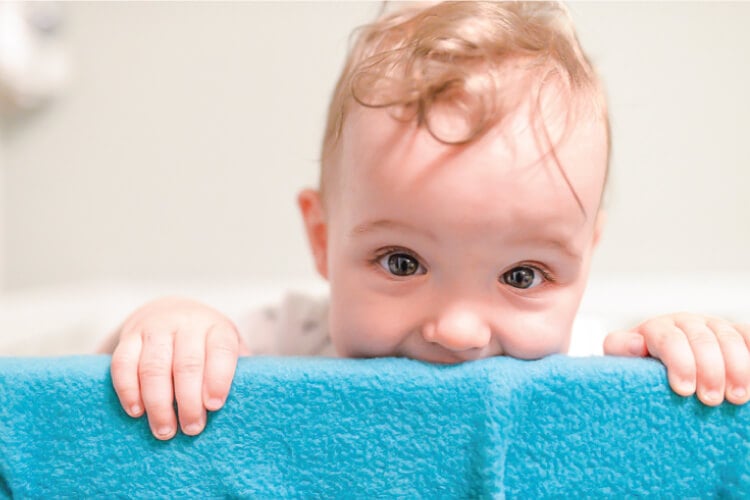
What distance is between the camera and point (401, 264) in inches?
24.8

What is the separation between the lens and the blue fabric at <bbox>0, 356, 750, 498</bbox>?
1.64ft

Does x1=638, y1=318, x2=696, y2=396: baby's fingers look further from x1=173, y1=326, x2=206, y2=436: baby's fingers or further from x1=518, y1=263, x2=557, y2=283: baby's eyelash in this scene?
x1=173, y1=326, x2=206, y2=436: baby's fingers

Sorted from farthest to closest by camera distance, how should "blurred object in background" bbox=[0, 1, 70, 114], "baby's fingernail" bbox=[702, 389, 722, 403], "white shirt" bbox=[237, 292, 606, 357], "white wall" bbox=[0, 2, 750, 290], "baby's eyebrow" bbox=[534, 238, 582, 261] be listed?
1. "white wall" bbox=[0, 2, 750, 290]
2. "blurred object in background" bbox=[0, 1, 70, 114]
3. "white shirt" bbox=[237, 292, 606, 357]
4. "baby's eyebrow" bbox=[534, 238, 582, 261]
5. "baby's fingernail" bbox=[702, 389, 722, 403]

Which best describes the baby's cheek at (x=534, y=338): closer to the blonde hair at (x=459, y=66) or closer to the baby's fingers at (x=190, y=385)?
the blonde hair at (x=459, y=66)

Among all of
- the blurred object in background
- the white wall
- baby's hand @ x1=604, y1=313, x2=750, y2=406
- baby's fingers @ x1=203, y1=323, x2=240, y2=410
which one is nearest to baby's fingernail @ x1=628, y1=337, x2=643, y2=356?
baby's hand @ x1=604, y1=313, x2=750, y2=406

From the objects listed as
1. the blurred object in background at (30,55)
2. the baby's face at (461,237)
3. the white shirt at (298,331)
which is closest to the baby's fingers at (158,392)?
the baby's face at (461,237)

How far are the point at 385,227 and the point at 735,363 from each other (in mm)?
256

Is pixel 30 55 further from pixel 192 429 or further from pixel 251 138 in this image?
pixel 192 429

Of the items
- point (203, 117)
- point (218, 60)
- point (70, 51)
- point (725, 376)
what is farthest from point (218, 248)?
point (725, 376)

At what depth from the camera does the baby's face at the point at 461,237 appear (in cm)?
57

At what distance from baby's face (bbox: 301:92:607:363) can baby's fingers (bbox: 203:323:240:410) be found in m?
0.13

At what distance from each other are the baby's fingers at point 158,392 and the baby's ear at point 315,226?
275mm

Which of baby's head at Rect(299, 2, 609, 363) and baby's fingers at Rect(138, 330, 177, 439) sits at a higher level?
baby's head at Rect(299, 2, 609, 363)

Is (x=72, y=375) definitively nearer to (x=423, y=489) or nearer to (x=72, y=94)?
(x=423, y=489)
